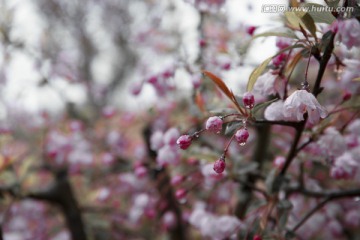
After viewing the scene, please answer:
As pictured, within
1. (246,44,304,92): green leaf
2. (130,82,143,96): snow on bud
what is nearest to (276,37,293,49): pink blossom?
(246,44,304,92): green leaf

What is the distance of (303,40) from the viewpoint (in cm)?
80

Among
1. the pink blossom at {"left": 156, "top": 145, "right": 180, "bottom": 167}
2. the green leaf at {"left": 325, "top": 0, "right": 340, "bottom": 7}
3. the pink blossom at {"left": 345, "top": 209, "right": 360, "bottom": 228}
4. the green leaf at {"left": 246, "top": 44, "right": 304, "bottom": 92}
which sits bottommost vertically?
the pink blossom at {"left": 345, "top": 209, "right": 360, "bottom": 228}

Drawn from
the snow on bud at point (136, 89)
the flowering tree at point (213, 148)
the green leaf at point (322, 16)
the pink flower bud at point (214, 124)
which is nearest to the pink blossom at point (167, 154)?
the flowering tree at point (213, 148)

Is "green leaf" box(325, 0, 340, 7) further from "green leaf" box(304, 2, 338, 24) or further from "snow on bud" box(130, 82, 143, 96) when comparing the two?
"snow on bud" box(130, 82, 143, 96)

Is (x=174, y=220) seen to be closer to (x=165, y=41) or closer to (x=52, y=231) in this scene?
(x=52, y=231)

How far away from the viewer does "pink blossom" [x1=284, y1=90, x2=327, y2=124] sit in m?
0.71

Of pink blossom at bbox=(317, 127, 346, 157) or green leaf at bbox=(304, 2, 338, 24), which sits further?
pink blossom at bbox=(317, 127, 346, 157)

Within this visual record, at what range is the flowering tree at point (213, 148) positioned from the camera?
0.80 metres

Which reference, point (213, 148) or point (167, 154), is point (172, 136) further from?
point (213, 148)

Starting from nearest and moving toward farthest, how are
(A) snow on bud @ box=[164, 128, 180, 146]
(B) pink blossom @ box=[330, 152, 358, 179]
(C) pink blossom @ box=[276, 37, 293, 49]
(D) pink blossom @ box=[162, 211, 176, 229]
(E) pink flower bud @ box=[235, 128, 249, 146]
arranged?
1. (E) pink flower bud @ box=[235, 128, 249, 146]
2. (C) pink blossom @ box=[276, 37, 293, 49]
3. (B) pink blossom @ box=[330, 152, 358, 179]
4. (A) snow on bud @ box=[164, 128, 180, 146]
5. (D) pink blossom @ box=[162, 211, 176, 229]

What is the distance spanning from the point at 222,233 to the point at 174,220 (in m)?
0.76

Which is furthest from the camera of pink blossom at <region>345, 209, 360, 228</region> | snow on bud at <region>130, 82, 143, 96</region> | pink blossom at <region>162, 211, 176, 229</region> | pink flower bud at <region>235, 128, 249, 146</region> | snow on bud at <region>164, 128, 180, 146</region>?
pink blossom at <region>162, 211, 176, 229</region>

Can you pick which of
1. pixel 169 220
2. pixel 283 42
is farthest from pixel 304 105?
pixel 169 220

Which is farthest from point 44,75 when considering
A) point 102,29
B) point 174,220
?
point 102,29
